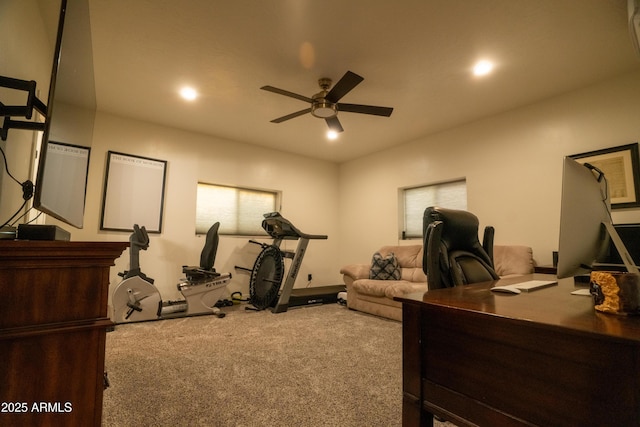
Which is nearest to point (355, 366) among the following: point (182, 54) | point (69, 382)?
point (69, 382)

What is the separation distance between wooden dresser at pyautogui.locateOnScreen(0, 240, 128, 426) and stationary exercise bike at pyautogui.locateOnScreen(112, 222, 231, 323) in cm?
278

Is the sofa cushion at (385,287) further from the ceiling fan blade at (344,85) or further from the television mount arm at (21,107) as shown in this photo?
the television mount arm at (21,107)

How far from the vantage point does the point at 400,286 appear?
359 cm

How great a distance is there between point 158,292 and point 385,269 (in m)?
3.04

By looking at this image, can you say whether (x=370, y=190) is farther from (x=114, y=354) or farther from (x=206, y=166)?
(x=114, y=354)

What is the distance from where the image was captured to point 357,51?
8.69 ft

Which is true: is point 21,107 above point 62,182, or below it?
above

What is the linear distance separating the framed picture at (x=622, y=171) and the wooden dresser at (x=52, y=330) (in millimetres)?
3935

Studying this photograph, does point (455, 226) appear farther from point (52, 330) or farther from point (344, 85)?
point (344, 85)

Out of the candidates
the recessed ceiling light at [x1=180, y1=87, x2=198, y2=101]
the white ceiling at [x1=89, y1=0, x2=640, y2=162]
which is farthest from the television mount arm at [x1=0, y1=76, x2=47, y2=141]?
the recessed ceiling light at [x1=180, y1=87, x2=198, y2=101]

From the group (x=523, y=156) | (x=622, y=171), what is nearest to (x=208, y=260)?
(x=523, y=156)

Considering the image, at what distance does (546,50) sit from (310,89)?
7.41 feet

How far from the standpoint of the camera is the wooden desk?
0.57 metres

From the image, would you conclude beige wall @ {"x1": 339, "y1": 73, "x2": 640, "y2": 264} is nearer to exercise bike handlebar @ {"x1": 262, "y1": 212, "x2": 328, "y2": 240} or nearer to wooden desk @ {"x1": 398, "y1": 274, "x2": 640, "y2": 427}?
exercise bike handlebar @ {"x1": 262, "y1": 212, "x2": 328, "y2": 240}
